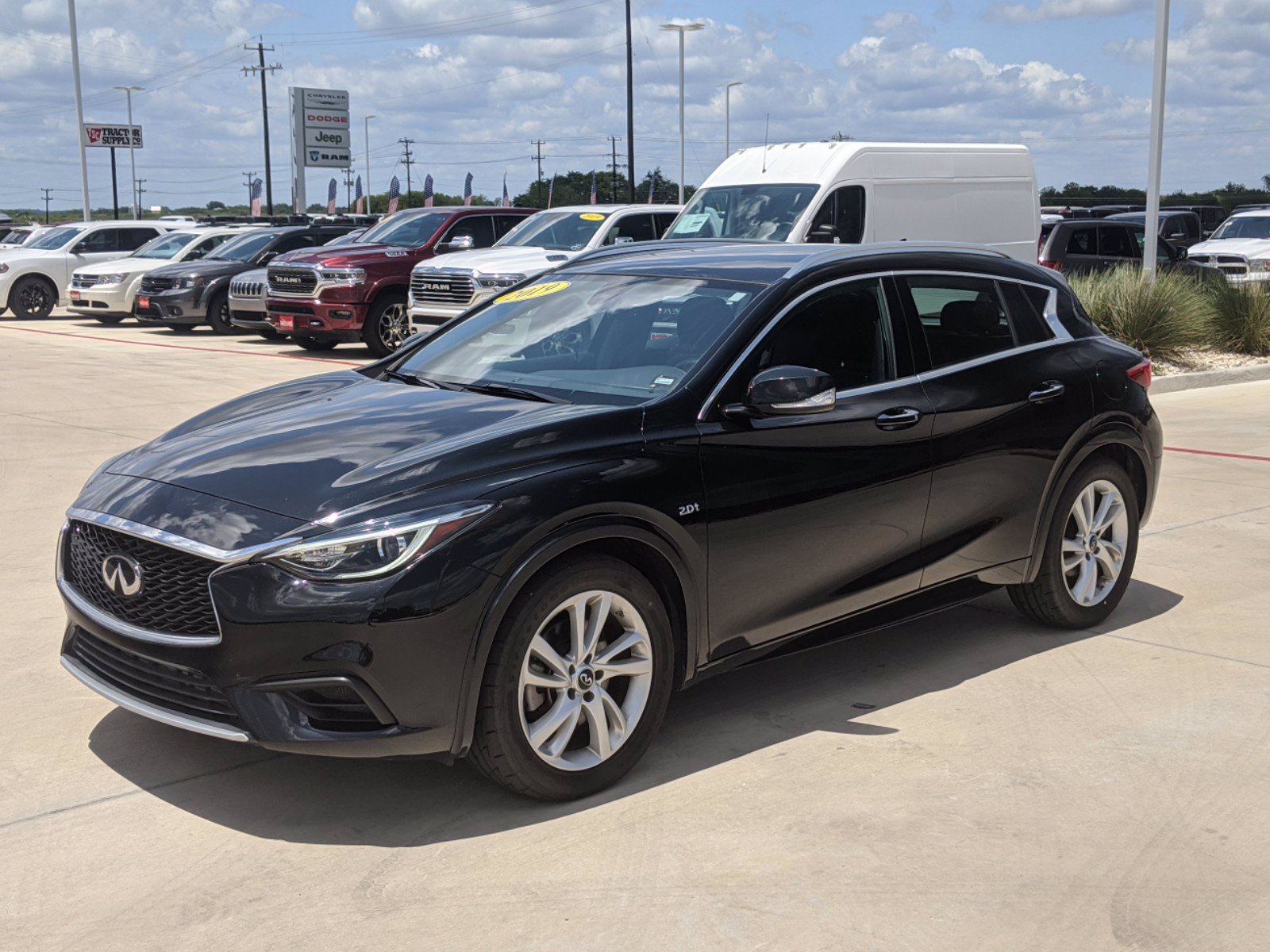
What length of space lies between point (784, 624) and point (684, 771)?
2.11ft

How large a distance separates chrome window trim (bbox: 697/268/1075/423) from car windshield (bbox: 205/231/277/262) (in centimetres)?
1822

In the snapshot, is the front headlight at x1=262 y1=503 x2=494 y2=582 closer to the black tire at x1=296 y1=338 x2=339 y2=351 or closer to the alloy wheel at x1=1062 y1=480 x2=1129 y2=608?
the alloy wheel at x1=1062 y1=480 x2=1129 y2=608

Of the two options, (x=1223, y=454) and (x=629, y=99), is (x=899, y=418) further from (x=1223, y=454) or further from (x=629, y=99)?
(x=629, y=99)

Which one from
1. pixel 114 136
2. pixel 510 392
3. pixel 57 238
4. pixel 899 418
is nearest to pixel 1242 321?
pixel 899 418

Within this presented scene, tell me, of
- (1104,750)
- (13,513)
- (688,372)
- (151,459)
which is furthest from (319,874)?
(13,513)

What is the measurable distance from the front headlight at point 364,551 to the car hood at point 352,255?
14.4 meters

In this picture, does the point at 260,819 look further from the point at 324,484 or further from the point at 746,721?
the point at 746,721

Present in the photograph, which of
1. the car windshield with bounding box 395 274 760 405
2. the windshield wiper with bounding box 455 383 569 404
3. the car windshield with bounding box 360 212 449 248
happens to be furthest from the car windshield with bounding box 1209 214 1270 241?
the windshield wiper with bounding box 455 383 569 404

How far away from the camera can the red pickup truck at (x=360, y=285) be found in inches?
698

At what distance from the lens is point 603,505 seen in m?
4.21

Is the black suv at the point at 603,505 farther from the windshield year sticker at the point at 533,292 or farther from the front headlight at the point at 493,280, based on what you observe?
the front headlight at the point at 493,280

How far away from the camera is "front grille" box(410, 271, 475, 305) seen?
16344mm

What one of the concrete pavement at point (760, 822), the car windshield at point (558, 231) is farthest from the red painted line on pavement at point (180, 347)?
the concrete pavement at point (760, 822)

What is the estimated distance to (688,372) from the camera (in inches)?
187
